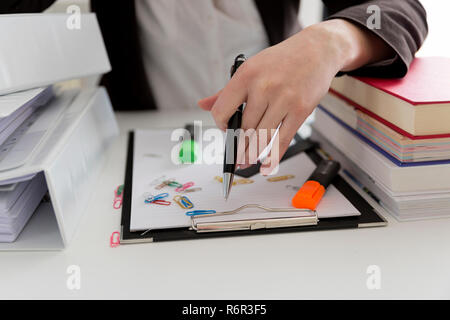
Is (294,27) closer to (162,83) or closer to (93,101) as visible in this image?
(162,83)

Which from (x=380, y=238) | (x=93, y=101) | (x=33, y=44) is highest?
(x=33, y=44)

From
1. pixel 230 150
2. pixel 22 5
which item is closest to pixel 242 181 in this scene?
pixel 230 150

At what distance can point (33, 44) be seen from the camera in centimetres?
60

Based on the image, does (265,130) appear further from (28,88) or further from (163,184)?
(28,88)

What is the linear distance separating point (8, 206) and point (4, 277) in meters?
0.09

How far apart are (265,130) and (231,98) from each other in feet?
0.21

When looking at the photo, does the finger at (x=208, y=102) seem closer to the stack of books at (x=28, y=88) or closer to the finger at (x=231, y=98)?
the finger at (x=231, y=98)

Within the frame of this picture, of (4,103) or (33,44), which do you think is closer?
(4,103)

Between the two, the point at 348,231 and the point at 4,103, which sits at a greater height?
the point at 4,103

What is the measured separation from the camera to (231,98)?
558 millimetres

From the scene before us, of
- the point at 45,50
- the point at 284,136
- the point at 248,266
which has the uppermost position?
the point at 45,50

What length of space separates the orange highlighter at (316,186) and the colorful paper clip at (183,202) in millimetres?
148

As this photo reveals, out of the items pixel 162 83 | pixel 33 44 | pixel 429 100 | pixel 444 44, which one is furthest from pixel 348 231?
pixel 444 44

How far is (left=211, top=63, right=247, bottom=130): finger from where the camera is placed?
554 mm
